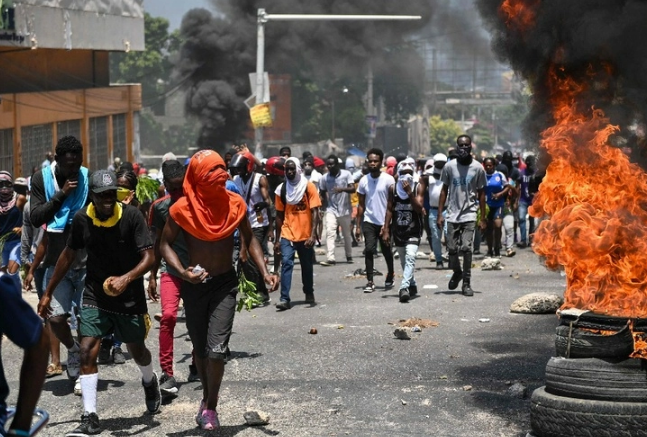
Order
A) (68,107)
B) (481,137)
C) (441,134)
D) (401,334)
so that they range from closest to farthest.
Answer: (401,334) → (68,107) → (441,134) → (481,137)

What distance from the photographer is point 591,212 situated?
6934 millimetres

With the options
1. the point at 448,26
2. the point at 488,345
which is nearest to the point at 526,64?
the point at 488,345

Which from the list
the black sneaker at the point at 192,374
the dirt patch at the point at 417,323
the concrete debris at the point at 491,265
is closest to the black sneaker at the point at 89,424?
the black sneaker at the point at 192,374

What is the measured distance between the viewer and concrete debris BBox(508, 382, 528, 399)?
771 centimetres

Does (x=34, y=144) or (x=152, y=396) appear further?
(x=34, y=144)

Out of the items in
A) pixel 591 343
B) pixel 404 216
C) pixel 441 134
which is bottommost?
pixel 591 343

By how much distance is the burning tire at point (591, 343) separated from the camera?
6.04m

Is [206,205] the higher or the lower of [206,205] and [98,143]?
the lower

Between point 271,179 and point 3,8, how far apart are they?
11313 millimetres

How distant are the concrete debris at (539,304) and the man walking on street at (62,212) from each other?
4919 mm

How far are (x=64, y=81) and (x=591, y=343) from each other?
102 ft

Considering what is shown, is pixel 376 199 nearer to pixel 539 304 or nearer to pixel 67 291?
pixel 539 304

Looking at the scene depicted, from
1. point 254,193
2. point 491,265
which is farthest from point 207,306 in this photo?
point 491,265

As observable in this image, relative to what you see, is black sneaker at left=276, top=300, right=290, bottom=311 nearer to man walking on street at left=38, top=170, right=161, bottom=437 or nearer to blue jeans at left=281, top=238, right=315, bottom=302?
blue jeans at left=281, top=238, right=315, bottom=302
